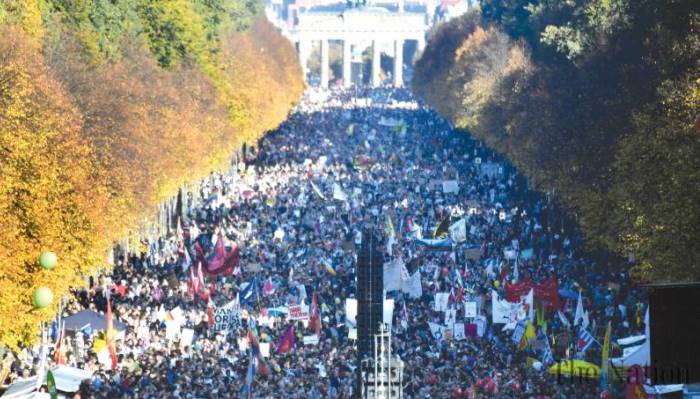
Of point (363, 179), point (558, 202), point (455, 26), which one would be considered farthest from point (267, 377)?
point (455, 26)

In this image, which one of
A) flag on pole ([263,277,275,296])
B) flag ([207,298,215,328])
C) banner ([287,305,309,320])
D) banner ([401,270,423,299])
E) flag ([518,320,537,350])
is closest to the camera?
flag ([518,320,537,350])

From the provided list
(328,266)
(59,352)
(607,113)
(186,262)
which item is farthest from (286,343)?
(607,113)

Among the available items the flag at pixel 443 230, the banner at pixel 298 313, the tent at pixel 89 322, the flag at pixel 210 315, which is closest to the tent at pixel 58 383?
the tent at pixel 89 322

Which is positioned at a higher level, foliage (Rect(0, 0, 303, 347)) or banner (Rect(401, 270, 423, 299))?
foliage (Rect(0, 0, 303, 347))

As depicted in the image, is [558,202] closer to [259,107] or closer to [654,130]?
[654,130]

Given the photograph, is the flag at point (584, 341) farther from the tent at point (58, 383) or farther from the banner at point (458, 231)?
the banner at point (458, 231)

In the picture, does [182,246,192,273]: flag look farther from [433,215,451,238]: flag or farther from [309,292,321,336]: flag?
[309,292,321,336]: flag

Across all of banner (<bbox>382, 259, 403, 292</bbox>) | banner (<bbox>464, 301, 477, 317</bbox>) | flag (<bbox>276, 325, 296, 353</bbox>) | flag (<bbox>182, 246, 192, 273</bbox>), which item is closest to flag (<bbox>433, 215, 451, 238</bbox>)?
flag (<bbox>182, 246, 192, 273</bbox>)
